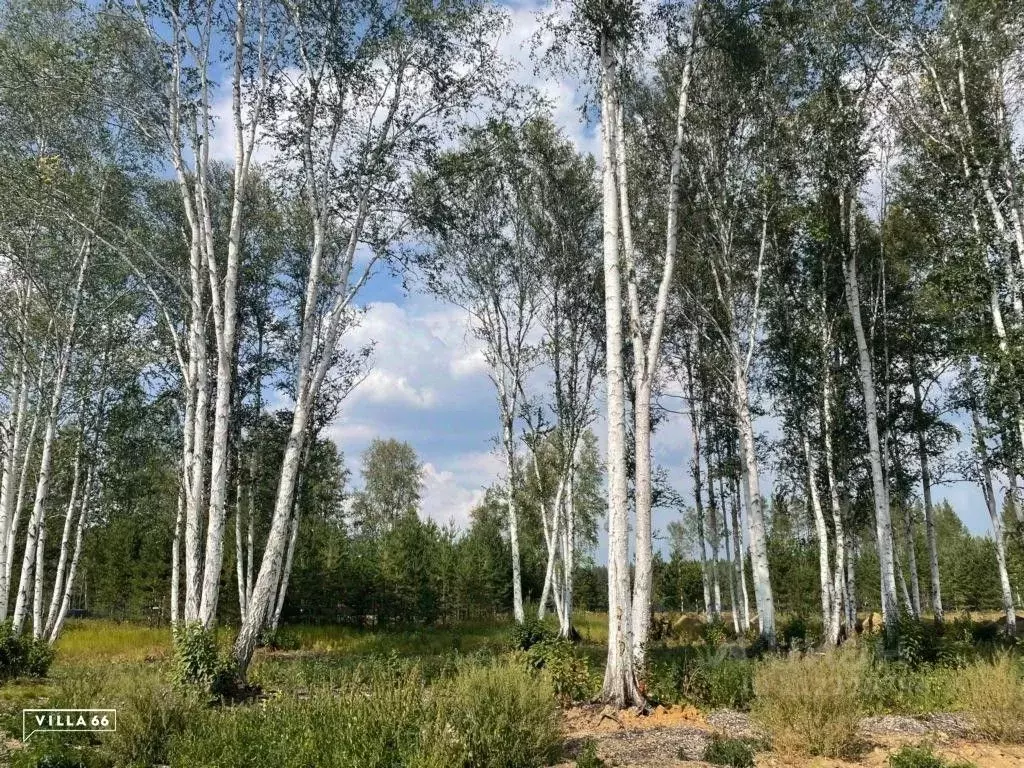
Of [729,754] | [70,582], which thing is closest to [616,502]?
[729,754]

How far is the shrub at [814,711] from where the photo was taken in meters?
5.97

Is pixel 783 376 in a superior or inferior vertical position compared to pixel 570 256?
inferior

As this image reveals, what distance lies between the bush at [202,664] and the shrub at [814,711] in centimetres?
678

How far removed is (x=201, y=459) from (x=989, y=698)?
11.2m

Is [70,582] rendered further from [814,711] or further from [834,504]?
[834,504]

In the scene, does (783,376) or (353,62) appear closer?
(353,62)

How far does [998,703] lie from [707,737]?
307cm

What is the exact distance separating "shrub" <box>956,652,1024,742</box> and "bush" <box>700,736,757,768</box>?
114 inches

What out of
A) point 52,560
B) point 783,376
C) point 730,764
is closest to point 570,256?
point 783,376

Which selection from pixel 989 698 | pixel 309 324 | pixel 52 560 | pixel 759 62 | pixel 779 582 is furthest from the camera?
pixel 779 582

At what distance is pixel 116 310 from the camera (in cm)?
1736

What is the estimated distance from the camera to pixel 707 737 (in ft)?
21.2

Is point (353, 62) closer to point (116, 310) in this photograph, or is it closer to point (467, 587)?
point (116, 310)

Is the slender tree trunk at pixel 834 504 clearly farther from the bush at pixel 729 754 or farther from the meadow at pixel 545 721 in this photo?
the bush at pixel 729 754
